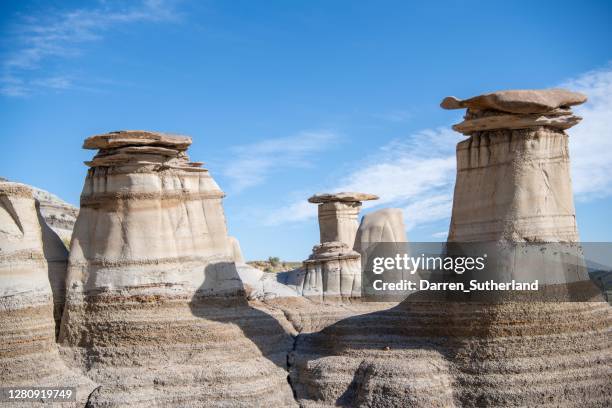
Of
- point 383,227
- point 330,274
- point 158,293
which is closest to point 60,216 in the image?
point 330,274

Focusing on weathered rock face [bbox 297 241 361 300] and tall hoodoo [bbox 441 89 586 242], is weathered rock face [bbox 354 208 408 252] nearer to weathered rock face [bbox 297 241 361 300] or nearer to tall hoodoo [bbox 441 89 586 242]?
weathered rock face [bbox 297 241 361 300]

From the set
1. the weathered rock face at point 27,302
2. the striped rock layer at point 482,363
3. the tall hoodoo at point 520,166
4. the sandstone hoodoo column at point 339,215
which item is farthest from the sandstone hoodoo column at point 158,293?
the sandstone hoodoo column at point 339,215

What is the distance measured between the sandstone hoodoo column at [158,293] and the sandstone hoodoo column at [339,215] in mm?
17813

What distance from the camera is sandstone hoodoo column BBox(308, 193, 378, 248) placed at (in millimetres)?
34562

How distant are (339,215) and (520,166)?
813 inches

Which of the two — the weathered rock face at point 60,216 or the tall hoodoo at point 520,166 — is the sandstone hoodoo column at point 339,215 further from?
the tall hoodoo at point 520,166

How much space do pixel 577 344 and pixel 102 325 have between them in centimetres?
Answer: 979

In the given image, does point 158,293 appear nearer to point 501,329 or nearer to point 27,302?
point 27,302

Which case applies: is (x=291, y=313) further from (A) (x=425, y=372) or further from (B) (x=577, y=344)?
(B) (x=577, y=344)

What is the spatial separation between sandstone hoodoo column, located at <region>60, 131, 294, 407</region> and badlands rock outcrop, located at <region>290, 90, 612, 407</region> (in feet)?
6.16

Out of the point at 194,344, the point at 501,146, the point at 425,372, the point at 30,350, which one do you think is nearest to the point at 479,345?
the point at 425,372

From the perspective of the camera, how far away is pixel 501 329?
1377cm

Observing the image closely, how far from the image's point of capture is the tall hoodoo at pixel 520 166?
46.1 feet

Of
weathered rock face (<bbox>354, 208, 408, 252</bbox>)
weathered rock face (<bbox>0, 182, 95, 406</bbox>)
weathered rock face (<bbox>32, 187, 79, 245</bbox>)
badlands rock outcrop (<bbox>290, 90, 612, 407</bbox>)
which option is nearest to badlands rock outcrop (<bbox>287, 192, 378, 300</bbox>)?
weathered rock face (<bbox>354, 208, 408, 252</bbox>)
